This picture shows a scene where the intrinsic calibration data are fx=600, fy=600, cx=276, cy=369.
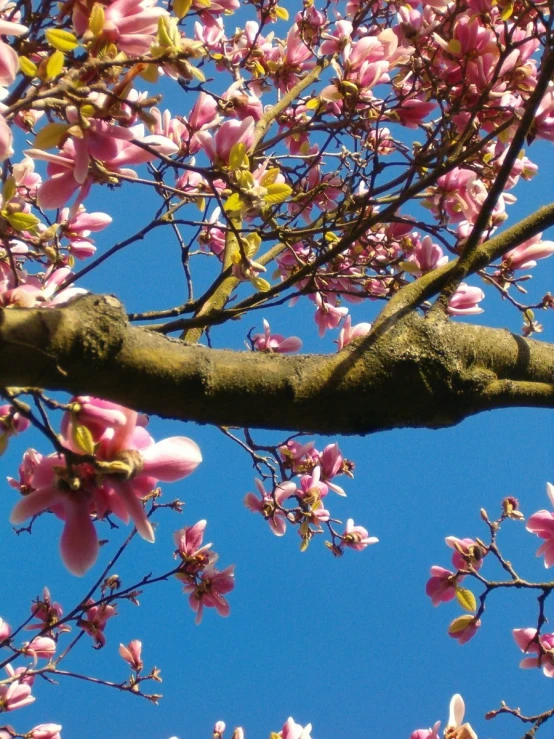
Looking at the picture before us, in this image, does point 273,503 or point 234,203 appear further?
point 273,503

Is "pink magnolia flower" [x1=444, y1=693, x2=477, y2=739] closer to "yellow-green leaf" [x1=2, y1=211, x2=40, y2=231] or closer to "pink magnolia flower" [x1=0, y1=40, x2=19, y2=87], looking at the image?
"yellow-green leaf" [x1=2, y1=211, x2=40, y2=231]

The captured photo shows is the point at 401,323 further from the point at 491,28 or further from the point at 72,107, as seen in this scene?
the point at 491,28

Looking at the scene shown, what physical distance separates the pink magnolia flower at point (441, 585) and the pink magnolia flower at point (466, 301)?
4.01ft

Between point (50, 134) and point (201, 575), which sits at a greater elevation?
point (50, 134)

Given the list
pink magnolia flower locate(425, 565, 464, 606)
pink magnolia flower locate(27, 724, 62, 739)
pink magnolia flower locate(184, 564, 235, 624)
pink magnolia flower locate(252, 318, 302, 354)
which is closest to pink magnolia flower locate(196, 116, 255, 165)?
pink magnolia flower locate(252, 318, 302, 354)

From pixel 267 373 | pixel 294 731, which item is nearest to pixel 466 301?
pixel 267 373

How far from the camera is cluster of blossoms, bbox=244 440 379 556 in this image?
3143 mm

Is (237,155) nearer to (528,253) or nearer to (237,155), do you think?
(237,155)

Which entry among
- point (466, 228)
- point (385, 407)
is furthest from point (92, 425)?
point (466, 228)

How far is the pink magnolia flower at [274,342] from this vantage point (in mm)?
3260

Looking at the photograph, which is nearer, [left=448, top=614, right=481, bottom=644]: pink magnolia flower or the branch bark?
the branch bark

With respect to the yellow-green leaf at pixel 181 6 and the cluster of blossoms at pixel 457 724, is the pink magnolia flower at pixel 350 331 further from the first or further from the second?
the cluster of blossoms at pixel 457 724

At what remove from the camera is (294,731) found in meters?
2.93

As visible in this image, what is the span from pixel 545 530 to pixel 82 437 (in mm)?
2122
